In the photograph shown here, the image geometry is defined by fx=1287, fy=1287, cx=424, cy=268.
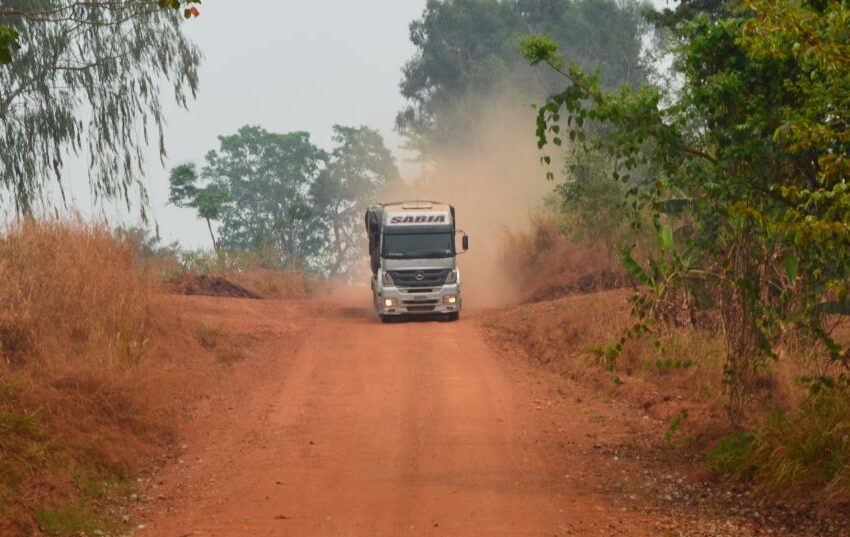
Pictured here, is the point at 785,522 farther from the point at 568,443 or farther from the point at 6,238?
the point at 6,238

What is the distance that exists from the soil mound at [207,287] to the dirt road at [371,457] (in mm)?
14849

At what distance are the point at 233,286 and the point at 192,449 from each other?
27473mm

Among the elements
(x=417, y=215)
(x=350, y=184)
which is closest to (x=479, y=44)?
(x=350, y=184)

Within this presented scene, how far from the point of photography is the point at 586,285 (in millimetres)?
39250

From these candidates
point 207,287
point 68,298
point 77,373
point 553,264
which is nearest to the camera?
point 77,373

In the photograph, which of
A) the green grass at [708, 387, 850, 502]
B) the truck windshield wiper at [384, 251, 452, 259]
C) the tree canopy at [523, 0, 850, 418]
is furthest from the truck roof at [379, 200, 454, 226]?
the green grass at [708, 387, 850, 502]

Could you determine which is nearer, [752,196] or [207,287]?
[752,196]

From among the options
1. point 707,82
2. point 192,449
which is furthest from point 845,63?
point 192,449

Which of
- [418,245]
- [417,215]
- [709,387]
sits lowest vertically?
[709,387]

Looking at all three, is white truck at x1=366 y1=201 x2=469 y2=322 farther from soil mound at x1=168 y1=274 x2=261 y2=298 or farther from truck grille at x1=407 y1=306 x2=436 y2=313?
soil mound at x1=168 y1=274 x2=261 y2=298

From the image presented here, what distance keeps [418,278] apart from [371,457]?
19.0m

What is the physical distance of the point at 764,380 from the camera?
54.7 ft

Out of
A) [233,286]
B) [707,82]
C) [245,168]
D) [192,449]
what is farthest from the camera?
[245,168]

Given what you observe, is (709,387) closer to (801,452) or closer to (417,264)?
(801,452)
